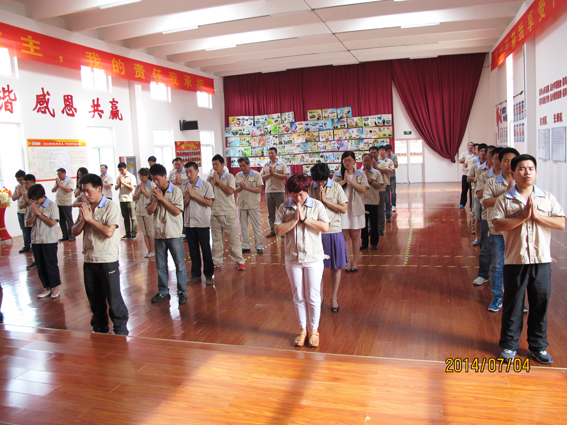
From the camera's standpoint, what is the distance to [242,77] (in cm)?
1795

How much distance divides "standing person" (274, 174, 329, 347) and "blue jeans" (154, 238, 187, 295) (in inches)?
66.1

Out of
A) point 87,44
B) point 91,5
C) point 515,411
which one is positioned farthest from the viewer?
point 87,44

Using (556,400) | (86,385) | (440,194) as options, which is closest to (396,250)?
(556,400)

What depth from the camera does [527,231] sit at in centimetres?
292

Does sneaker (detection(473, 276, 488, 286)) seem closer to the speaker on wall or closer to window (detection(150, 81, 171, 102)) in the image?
window (detection(150, 81, 171, 102))

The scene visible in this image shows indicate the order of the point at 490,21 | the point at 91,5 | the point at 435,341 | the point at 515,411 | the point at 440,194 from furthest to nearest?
the point at 440,194, the point at 490,21, the point at 91,5, the point at 435,341, the point at 515,411

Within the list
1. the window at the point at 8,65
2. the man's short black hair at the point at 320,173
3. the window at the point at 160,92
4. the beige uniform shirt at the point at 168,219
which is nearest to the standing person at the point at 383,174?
the man's short black hair at the point at 320,173

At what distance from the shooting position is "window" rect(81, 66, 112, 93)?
37.0ft

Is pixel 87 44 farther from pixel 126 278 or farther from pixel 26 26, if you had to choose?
pixel 126 278

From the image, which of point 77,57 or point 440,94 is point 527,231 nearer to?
point 77,57

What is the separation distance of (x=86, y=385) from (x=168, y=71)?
1266 centimetres

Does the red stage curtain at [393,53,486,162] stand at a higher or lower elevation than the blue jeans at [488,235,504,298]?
higher

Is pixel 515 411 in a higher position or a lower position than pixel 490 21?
lower

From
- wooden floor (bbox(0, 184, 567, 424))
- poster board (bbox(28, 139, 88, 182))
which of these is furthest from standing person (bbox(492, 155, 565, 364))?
poster board (bbox(28, 139, 88, 182))
